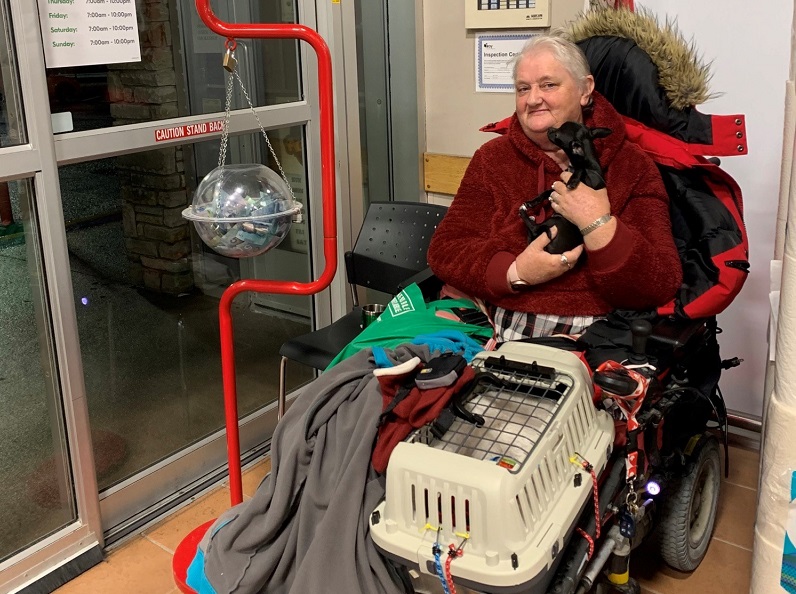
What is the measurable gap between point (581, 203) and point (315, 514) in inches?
36.7

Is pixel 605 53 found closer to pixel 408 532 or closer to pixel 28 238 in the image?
pixel 408 532

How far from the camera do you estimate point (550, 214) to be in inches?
81.1

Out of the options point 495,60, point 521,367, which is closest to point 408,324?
point 521,367

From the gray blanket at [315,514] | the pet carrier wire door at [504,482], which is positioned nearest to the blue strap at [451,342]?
the gray blanket at [315,514]

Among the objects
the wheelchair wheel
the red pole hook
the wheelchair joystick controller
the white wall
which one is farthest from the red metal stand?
the white wall

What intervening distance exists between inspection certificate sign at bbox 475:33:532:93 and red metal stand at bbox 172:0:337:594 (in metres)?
1.08

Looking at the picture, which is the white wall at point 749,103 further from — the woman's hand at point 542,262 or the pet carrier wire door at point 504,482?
the pet carrier wire door at point 504,482

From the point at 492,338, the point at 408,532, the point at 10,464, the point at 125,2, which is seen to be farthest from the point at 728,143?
the point at 10,464

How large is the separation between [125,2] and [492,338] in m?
1.29

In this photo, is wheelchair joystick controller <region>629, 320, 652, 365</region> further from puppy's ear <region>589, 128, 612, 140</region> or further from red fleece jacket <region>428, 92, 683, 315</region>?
puppy's ear <region>589, 128, 612, 140</region>

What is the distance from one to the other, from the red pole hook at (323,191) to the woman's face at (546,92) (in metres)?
0.51

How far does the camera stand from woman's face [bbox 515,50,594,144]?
6.52ft

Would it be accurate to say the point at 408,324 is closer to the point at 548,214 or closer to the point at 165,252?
the point at 548,214

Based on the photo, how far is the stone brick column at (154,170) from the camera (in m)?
2.20
